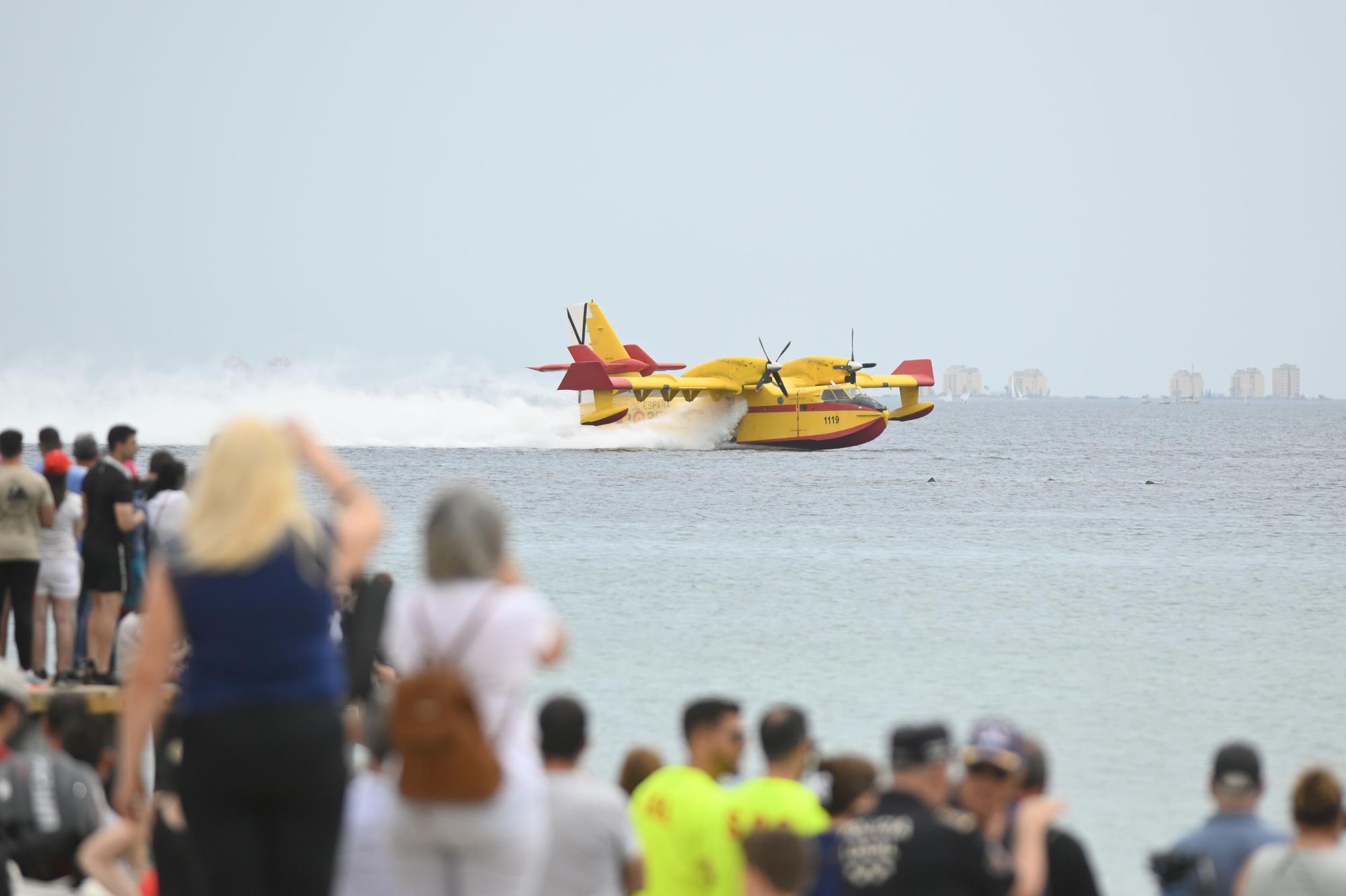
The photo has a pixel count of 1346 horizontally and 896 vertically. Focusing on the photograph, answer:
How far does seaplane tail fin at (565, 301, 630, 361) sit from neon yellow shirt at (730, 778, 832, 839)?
5549 centimetres

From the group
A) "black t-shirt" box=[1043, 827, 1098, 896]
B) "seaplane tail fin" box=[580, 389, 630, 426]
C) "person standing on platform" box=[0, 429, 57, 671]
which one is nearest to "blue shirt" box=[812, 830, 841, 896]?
"black t-shirt" box=[1043, 827, 1098, 896]

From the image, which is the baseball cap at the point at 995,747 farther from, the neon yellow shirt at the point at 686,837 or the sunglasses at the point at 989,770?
the neon yellow shirt at the point at 686,837

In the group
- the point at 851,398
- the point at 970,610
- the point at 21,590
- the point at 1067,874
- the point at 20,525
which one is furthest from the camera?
the point at 851,398

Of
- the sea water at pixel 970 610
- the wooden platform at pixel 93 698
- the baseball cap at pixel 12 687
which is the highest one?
the baseball cap at pixel 12 687

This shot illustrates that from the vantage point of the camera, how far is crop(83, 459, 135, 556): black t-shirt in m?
8.59

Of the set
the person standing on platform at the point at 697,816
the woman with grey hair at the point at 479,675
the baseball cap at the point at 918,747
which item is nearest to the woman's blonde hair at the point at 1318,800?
the baseball cap at the point at 918,747

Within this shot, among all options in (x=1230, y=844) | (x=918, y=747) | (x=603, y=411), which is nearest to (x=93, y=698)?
(x=918, y=747)

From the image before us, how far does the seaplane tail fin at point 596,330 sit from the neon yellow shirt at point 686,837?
55.3m

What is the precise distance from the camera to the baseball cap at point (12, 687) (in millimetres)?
5203

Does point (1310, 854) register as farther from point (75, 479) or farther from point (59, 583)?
point (75, 479)

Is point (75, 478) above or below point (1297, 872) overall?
above

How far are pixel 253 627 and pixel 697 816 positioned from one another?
6.14 ft

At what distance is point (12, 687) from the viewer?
5.25 metres

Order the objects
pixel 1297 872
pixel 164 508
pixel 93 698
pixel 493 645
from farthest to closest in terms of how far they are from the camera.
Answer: pixel 164 508, pixel 93 698, pixel 1297 872, pixel 493 645
